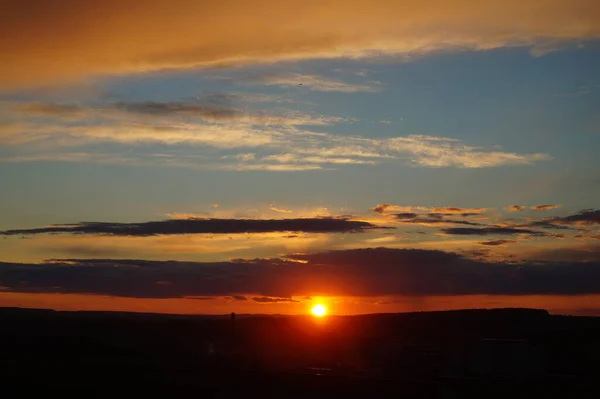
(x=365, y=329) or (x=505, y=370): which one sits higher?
(x=365, y=329)

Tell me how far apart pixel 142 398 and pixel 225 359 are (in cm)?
1971

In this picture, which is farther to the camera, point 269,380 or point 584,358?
point 584,358

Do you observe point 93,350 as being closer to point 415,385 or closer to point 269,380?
point 269,380

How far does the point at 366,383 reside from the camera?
3281cm

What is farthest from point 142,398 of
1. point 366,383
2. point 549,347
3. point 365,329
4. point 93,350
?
point 365,329

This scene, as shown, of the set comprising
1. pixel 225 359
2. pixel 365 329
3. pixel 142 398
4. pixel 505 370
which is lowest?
pixel 142 398

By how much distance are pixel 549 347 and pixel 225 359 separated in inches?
995

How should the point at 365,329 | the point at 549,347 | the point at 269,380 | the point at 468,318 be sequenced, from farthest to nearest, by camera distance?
1. the point at 468,318
2. the point at 365,329
3. the point at 549,347
4. the point at 269,380

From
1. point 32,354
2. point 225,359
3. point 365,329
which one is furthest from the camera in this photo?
point 365,329

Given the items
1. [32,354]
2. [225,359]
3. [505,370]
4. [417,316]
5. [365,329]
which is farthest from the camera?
[417,316]

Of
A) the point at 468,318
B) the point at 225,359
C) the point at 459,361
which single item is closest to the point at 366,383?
the point at 459,361

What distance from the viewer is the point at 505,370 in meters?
42.0

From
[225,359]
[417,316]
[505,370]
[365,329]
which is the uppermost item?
[417,316]

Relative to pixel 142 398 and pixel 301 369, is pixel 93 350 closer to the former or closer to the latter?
pixel 301 369
